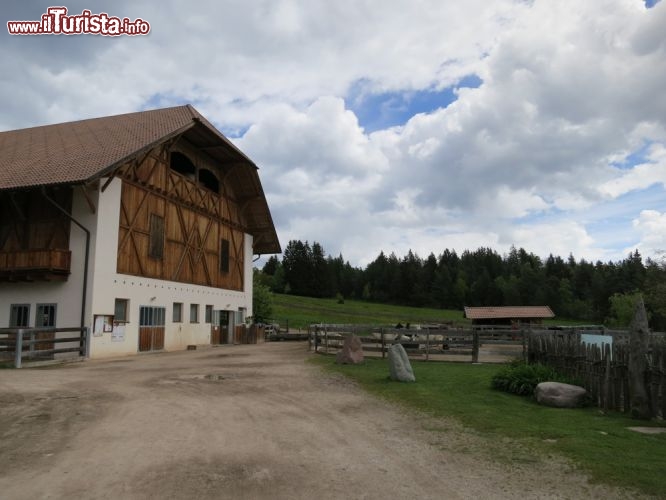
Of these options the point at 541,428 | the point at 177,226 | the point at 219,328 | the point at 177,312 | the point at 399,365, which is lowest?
the point at 541,428

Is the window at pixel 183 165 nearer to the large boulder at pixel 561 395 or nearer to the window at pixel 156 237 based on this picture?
the window at pixel 156 237

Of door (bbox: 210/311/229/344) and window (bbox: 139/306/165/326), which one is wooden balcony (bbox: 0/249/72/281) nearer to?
window (bbox: 139/306/165/326)

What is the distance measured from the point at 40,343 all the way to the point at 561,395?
1838cm

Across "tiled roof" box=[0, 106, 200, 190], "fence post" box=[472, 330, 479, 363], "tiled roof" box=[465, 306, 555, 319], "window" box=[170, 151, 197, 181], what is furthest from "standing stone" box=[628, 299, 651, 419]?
"tiled roof" box=[465, 306, 555, 319]

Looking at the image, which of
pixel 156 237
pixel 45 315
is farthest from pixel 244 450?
pixel 156 237

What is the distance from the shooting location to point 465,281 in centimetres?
12062

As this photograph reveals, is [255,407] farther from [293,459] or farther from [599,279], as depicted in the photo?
[599,279]

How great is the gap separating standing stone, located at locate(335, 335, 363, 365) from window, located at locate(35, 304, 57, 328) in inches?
491

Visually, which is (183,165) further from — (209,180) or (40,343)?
(40,343)

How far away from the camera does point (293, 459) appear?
6.91m

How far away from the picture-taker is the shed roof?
2216cm

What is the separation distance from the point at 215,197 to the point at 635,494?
3040 cm

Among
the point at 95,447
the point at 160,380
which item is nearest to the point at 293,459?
the point at 95,447

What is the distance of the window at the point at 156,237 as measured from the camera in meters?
26.7
